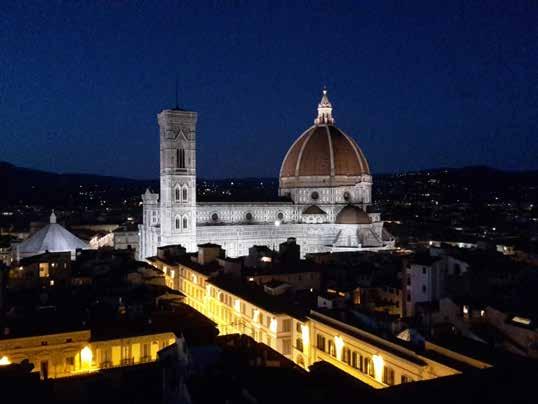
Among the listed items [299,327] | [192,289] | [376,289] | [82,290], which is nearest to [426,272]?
[376,289]

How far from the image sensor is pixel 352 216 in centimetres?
6738

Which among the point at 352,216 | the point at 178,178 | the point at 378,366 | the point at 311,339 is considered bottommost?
the point at 311,339

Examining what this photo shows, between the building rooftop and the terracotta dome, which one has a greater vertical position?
the terracotta dome

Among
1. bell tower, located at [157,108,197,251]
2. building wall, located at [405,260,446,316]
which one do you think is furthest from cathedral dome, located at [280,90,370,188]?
building wall, located at [405,260,446,316]

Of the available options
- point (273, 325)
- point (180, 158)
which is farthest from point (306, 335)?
point (180, 158)

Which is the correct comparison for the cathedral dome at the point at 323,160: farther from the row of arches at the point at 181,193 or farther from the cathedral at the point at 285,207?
the row of arches at the point at 181,193

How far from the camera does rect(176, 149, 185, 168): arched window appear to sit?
2493 inches

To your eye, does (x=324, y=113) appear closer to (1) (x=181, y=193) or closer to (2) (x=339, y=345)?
(1) (x=181, y=193)

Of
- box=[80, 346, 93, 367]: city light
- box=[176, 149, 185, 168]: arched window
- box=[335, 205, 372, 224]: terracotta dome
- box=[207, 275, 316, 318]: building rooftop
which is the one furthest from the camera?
box=[335, 205, 372, 224]: terracotta dome

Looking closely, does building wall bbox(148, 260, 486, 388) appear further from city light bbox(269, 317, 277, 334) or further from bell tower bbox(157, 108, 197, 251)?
bell tower bbox(157, 108, 197, 251)

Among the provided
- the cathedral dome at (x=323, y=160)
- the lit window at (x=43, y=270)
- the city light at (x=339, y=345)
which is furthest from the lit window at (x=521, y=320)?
the cathedral dome at (x=323, y=160)

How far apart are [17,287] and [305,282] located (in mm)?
18613

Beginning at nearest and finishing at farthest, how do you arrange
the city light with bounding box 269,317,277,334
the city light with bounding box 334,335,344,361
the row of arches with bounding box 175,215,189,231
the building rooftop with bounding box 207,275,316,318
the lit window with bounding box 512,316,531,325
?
1. the city light with bounding box 334,335,344,361
2. the lit window with bounding box 512,316,531,325
3. the city light with bounding box 269,317,277,334
4. the building rooftop with bounding box 207,275,316,318
5. the row of arches with bounding box 175,215,189,231

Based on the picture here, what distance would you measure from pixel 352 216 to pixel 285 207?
867 cm
